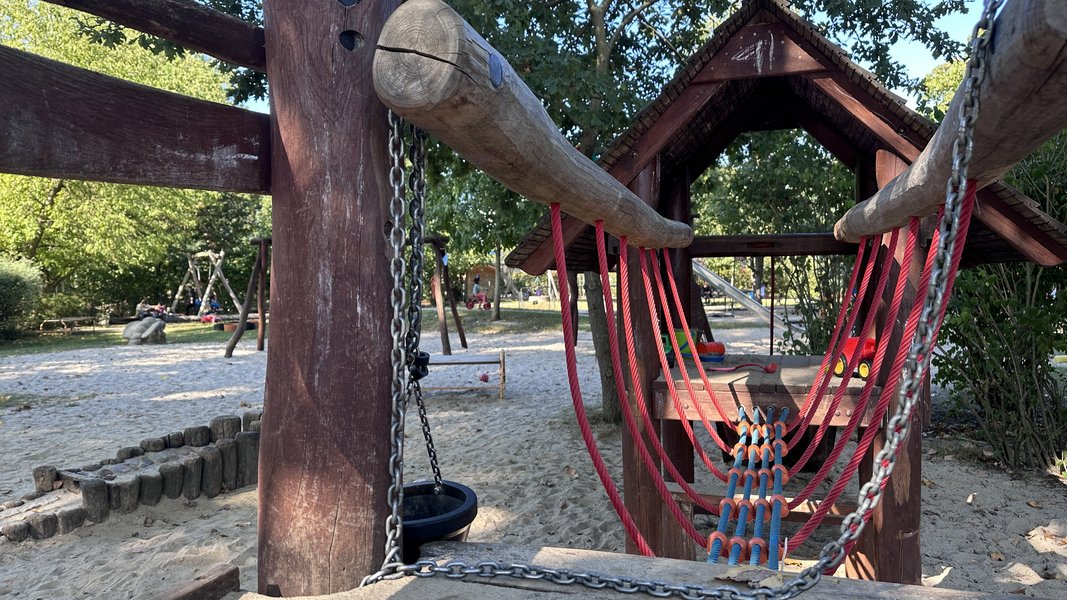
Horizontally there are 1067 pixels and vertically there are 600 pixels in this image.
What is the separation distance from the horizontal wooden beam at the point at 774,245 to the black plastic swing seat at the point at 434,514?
121 inches

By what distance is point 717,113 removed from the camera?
416 cm

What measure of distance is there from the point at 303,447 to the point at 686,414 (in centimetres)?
229

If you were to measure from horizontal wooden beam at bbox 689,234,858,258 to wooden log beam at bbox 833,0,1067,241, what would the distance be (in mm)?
3015

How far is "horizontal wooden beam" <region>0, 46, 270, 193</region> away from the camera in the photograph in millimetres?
1188

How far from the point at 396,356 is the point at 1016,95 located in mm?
1239

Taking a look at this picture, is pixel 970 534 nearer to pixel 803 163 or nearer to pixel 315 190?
pixel 803 163

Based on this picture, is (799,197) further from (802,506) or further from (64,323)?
(64,323)

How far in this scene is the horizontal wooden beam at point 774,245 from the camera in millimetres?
4473

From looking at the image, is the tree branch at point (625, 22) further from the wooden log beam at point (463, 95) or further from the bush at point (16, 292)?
the bush at point (16, 292)

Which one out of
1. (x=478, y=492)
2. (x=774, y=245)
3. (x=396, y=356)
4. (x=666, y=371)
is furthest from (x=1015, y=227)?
(x=478, y=492)

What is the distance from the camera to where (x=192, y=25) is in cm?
153

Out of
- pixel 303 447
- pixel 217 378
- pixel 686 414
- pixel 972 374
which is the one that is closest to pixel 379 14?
pixel 303 447

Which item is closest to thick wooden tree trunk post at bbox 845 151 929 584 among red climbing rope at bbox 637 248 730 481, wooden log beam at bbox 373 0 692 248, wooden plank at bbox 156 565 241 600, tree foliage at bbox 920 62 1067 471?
red climbing rope at bbox 637 248 730 481

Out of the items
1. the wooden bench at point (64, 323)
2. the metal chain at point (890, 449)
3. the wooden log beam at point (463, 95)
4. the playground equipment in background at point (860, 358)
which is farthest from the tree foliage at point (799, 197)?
the wooden bench at point (64, 323)
